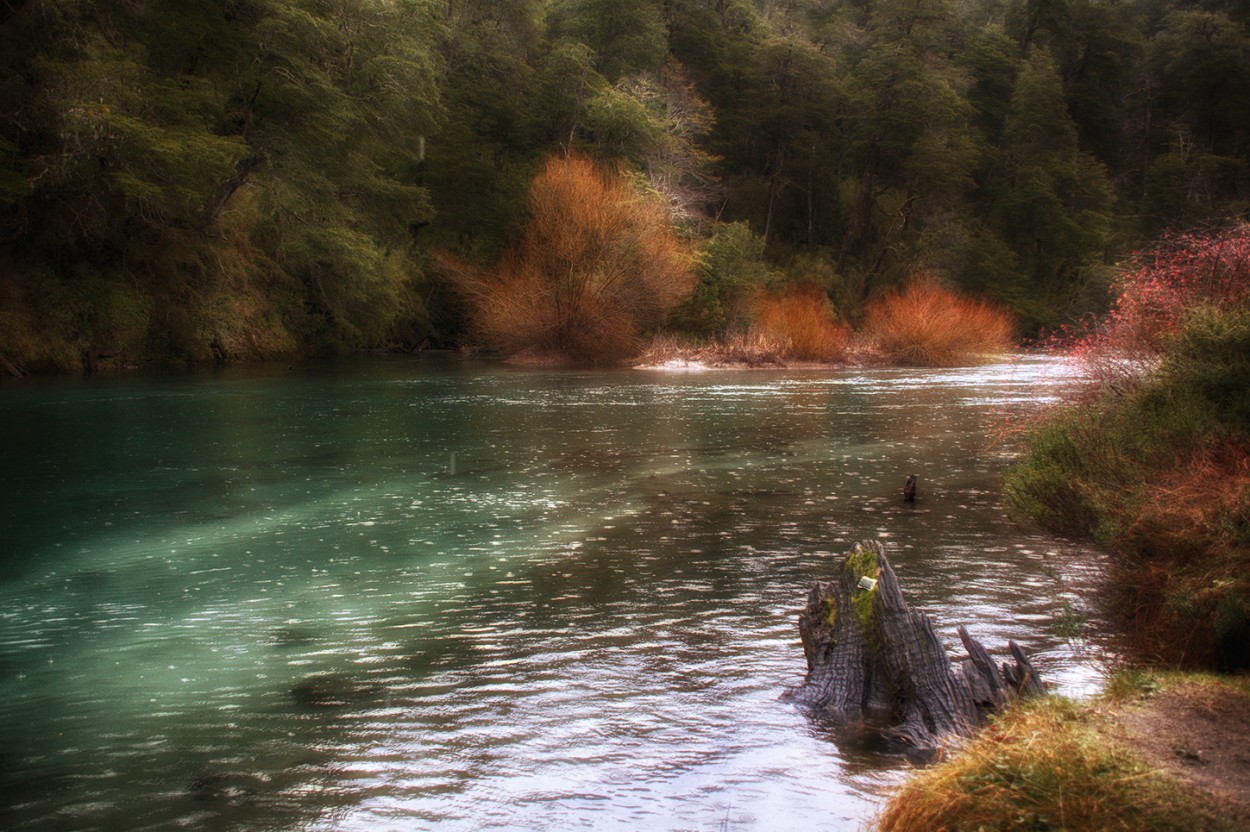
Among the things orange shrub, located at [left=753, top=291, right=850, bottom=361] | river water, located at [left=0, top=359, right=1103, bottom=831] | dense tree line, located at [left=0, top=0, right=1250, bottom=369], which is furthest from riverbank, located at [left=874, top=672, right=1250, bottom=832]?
orange shrub, located at [left=753, top=291, right=850, bottom=361]

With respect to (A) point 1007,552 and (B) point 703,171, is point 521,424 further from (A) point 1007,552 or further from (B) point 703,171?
(B) point 703,171

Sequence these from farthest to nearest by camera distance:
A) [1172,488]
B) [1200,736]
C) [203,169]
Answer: [203,169], [1172,488], [1200,736]

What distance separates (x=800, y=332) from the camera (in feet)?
155

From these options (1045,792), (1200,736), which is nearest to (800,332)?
(1200,736)

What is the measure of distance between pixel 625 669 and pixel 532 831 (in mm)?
2308

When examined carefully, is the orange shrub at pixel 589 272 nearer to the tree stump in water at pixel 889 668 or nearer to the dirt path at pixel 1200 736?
the tree stump in water at pixel 889 668

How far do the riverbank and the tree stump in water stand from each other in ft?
1.61

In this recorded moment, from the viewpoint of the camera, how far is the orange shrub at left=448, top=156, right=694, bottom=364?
43688mm

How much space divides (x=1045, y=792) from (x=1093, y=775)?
24cm

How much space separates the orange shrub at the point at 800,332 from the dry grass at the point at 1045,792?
4187 cm

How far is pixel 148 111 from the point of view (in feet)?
110

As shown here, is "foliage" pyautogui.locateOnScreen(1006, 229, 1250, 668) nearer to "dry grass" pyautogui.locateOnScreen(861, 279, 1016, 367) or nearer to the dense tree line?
the dense tree line

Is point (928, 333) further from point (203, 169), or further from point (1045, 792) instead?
point (1045, 792)

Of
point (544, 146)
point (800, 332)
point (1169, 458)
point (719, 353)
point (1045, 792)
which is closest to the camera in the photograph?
point (1045, 792)
